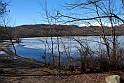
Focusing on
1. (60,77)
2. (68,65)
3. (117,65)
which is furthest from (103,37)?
(60,77)

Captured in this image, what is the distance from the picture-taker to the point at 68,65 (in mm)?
12570

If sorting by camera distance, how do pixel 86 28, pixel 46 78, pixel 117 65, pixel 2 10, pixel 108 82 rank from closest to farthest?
pixel 108 82, pixel 46 78, pixel 117 65, pixel 86 28, pixel 2 10

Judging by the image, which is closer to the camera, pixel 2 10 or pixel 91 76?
pixel 91 76

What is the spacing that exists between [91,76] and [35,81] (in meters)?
2.83

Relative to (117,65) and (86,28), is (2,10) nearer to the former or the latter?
(86,28)

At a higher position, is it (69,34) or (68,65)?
(69,34)

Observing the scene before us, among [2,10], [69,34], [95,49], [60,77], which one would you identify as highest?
[2,10]

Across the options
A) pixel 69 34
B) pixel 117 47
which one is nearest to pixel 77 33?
pixel 69 34

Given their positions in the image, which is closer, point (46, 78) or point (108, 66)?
point (46, 78)

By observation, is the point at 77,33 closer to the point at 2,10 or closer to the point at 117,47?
the point at 117,47

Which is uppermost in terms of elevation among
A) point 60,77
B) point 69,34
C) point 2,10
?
point 2,10

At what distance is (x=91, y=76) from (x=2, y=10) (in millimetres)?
7611

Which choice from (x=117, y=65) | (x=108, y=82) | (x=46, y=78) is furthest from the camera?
(x=117, y=65)

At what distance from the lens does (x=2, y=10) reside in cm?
1427
